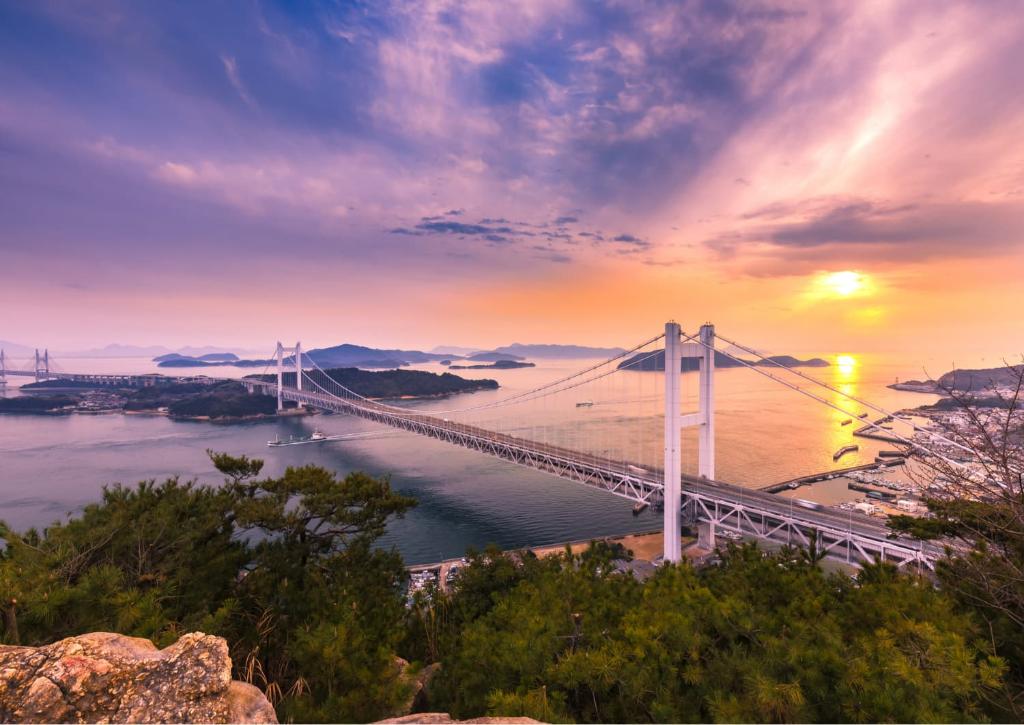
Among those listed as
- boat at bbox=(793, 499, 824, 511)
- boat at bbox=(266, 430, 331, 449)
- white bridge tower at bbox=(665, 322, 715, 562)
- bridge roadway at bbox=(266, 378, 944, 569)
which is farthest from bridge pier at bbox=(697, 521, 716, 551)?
boat at bbox=(266, 430, 331, 449)

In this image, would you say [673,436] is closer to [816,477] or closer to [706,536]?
[706,536]

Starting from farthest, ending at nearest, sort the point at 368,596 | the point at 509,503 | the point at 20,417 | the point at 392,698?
the point at 20,417
the point at 509,503
the point at 368,596
the point at 392,698

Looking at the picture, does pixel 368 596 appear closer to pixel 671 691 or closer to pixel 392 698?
pixel 392 698

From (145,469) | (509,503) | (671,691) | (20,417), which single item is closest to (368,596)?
(671,691)

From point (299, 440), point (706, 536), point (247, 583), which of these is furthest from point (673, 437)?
point (299, 440)

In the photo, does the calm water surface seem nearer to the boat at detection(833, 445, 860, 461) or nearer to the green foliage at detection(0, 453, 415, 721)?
the boat at detection(833, 445, 860, 461)
